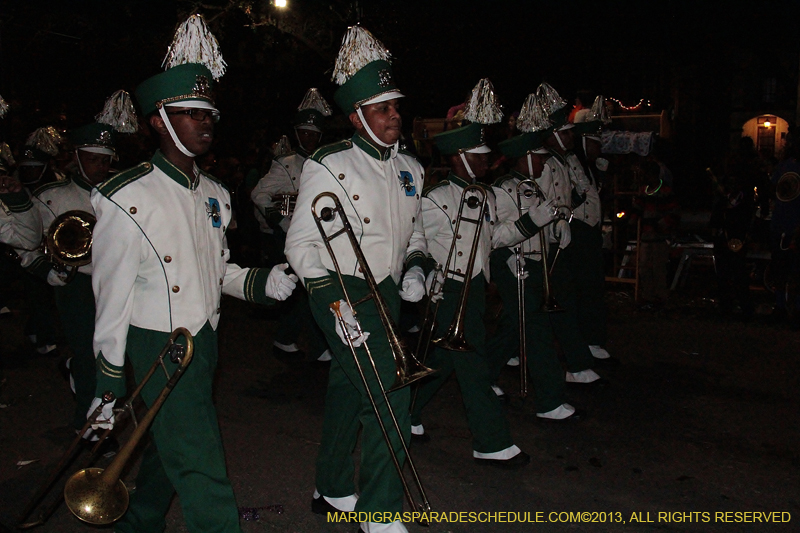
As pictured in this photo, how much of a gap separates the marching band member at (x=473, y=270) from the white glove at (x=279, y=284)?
1.58 metres

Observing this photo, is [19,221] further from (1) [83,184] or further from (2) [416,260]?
(2) [416,260]

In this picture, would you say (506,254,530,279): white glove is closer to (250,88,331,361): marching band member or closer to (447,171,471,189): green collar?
(447,171,471,189): green collar

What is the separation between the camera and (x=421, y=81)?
18125mm

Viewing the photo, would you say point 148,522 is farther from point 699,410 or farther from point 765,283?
point 765,283

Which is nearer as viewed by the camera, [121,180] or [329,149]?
[121,180]

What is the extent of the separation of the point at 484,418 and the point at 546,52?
14.1m

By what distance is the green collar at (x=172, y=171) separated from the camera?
353 cm

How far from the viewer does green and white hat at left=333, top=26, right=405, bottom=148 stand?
4.21 m

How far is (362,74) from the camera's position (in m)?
4.21

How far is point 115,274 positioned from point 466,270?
97.2 inches

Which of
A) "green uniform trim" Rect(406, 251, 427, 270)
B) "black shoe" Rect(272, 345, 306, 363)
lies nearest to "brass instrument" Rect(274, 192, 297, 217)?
"black shoe" Rect(272, 345, 306, 363)

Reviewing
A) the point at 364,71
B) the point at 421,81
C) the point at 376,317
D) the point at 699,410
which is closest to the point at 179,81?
the point at 364,71

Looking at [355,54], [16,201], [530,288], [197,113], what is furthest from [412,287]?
[16,201]

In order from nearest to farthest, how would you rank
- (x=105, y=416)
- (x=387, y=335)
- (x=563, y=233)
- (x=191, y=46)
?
1. (x=105, y=416)
2. (x=191, y=46)
3. (x=387, y=335)
4. (x=563, y=233)
